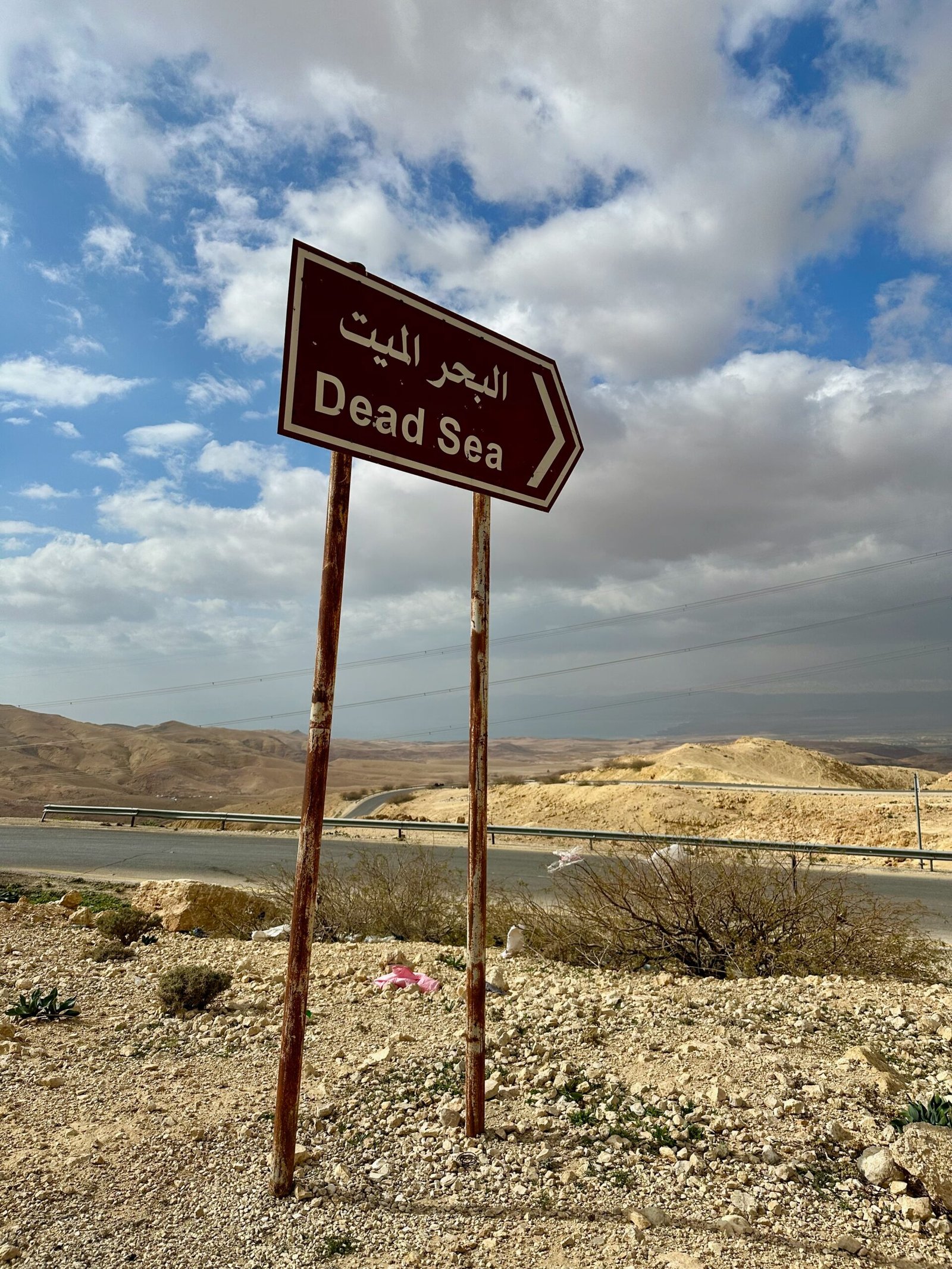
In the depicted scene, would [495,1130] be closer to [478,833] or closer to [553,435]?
[478,833]

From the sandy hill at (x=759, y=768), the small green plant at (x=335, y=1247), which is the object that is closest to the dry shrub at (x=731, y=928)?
the small green plant at (x=335, y=1247)

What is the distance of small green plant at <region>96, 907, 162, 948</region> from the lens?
719 centimetres

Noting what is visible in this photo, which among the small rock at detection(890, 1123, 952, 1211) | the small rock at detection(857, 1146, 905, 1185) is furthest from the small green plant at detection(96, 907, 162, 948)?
the small rock at detection(890, 1123, 952, 1211)

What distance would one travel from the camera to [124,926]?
732cm

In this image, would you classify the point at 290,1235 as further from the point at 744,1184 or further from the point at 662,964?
the point at 662,964

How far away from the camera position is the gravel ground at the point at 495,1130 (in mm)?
2557

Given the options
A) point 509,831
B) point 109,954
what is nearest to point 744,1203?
point 109,954

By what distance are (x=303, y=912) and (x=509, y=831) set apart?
2114 cm

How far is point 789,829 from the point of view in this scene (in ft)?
78.9

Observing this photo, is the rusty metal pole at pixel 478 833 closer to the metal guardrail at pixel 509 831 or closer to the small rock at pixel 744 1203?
the small rock at pixel 744 1203

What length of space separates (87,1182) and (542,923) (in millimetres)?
4489

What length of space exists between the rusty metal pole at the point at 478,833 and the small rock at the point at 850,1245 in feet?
4.43

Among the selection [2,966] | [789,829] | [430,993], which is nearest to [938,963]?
[430,993]

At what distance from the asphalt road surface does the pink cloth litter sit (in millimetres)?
8240
